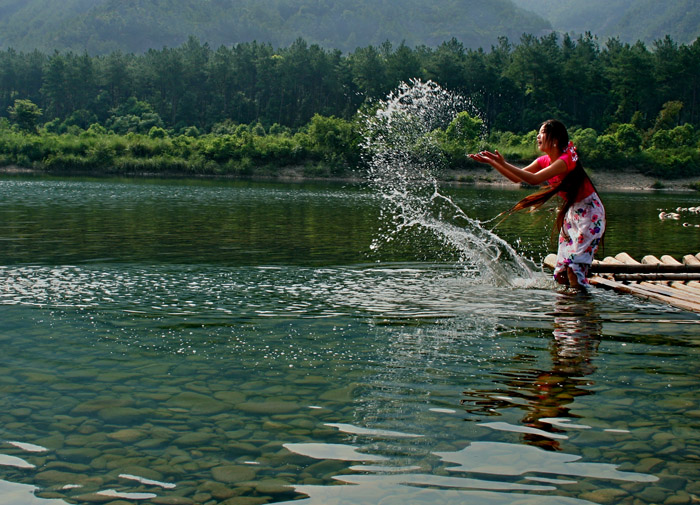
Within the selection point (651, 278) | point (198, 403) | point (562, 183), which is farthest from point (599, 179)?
point (198, 403)

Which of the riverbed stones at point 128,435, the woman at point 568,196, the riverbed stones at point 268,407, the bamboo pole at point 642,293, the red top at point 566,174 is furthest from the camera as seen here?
the bamboo pole at point 642,293

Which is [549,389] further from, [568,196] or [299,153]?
[299,153]

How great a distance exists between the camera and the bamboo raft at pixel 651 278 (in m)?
12.9

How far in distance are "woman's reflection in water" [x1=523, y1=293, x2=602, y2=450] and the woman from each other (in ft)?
2.67

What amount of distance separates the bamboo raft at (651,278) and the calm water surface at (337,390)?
0.91m

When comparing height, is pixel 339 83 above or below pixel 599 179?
above

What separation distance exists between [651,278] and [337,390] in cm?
959

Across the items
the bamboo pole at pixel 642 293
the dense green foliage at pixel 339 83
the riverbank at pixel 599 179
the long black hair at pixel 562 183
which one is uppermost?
the dense green foliage at pixel 339 83

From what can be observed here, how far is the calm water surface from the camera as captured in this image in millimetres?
5305

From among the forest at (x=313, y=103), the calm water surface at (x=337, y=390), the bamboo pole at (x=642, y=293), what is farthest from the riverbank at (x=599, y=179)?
the calm water surface at (x=337, y=390)

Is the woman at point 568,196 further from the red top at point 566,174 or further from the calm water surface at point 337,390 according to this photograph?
the calm water surface at point 337,390

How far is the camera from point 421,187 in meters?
77.8

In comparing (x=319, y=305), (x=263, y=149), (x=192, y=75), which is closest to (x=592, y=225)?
(x=319, y=305)

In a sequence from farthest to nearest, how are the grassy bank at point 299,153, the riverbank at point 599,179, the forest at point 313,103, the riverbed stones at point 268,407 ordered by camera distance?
1. the forest at point 313,103
2. the grassy bank at point 299,153
3. the riverbank at point 599,179
4. the riverbed stones at point 268,407
